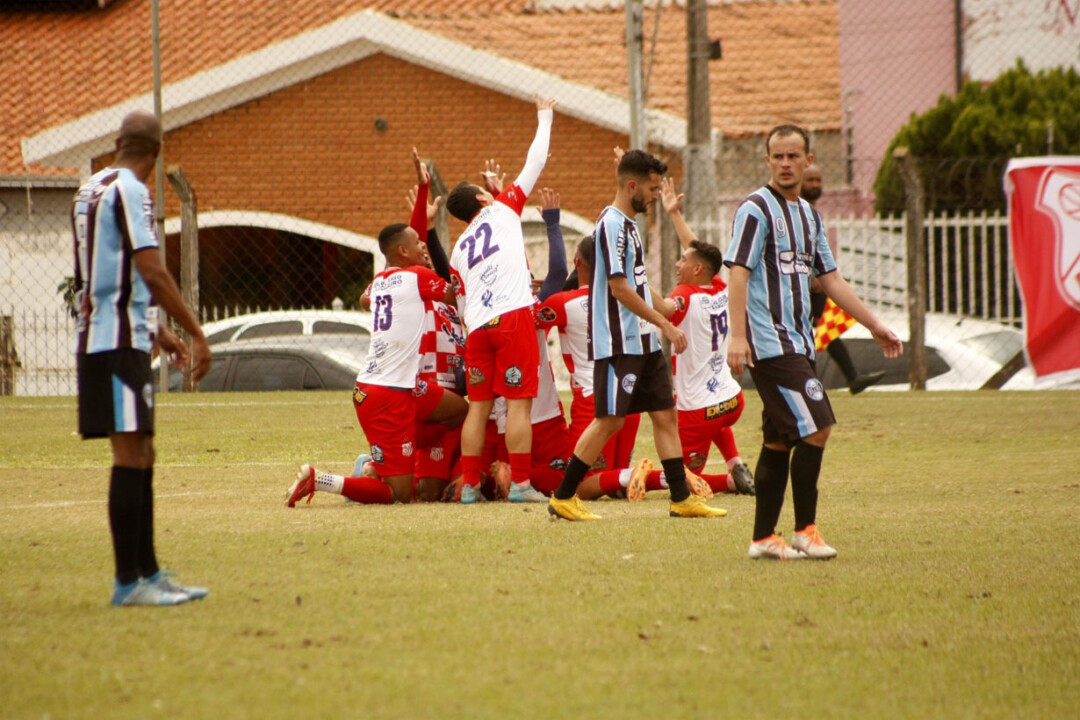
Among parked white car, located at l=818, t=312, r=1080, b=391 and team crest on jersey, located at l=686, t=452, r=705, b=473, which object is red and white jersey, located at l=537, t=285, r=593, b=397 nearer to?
team crest on jersey, located at l=686, t=452, r=705, b=473

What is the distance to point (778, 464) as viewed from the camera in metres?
6.29

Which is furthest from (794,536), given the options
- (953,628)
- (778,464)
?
(953,628)

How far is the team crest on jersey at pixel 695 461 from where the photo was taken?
360 inches

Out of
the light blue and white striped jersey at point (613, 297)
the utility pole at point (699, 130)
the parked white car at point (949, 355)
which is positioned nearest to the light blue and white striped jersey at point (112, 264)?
the light blue and white striped jersey at point (613, 297)

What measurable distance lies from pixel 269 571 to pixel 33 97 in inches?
874

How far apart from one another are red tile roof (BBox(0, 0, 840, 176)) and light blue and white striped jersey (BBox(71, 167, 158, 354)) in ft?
62.3

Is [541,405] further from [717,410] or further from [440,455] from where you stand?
[717,410]

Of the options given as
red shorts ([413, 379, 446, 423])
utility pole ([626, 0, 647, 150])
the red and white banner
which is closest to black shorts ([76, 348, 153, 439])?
red shorts ([413, 379, 446, 423])

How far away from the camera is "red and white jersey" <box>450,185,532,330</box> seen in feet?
A: 27.8

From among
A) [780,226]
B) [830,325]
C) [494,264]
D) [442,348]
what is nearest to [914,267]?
[830,325]

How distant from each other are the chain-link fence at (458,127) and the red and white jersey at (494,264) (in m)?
6.69

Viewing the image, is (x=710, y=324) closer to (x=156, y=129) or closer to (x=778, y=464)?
(x=778, y=464)

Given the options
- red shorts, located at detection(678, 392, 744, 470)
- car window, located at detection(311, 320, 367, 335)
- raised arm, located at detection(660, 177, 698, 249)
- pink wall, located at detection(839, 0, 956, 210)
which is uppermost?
pink wall, located at detection(839, 0, 956, 210)

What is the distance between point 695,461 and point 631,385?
6.56 feet
